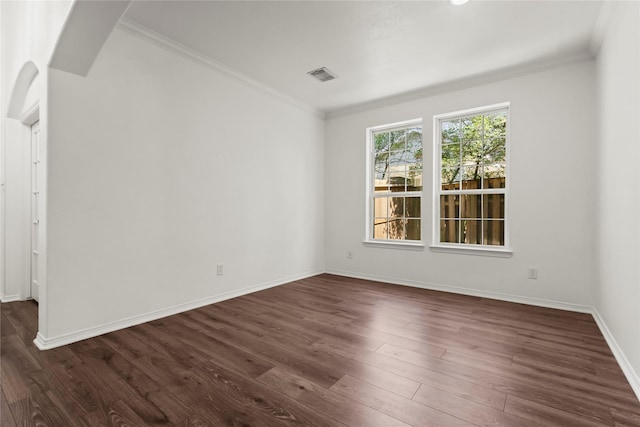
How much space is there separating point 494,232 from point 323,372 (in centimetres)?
298

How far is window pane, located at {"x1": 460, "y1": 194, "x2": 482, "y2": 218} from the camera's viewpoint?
4.00 metres

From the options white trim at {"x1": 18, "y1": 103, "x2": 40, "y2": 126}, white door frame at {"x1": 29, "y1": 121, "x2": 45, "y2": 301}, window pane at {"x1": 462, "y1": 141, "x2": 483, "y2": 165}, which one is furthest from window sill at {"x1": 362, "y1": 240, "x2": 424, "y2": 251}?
white trim at {"x1": 18, "y1": 103, "x2": 40, "y2": 126}

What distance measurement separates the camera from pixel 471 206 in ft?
13.3

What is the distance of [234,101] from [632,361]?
166 inches

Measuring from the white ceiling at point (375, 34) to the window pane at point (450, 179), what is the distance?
117cm

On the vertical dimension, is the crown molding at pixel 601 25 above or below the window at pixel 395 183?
above

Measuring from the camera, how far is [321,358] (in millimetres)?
2201

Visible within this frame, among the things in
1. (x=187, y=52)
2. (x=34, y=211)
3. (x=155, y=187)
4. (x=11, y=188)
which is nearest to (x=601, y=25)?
(x=187, y=52)

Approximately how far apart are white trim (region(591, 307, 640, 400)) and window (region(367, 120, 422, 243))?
6.85 ft

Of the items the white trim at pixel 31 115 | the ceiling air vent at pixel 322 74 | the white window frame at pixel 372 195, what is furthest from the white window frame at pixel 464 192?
the white trim at pixel 31 115

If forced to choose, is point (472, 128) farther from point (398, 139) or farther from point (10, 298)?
point (10, 298)

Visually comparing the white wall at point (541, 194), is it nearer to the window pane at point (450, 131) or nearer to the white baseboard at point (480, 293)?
the white baseboard at point (480, 293)

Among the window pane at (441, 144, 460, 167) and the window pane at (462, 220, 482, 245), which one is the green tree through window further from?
the window pane at (462, 220, 482, 245)

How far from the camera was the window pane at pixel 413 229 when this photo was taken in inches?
176
